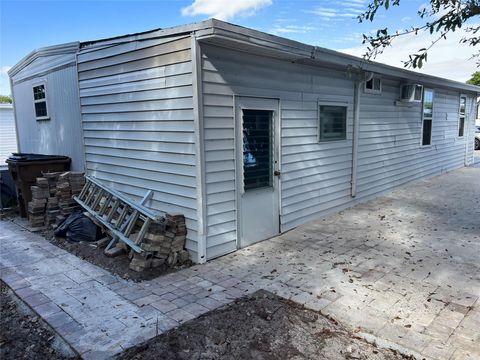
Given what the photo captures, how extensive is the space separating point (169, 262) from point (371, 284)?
2.18 meters

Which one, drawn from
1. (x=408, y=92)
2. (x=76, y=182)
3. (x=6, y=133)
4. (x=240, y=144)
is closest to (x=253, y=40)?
(x=240, y=144)

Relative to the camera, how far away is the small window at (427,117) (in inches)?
365

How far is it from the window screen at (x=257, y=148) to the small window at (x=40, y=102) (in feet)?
14.7

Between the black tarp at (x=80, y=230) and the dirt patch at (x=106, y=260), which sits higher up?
the black tarp at (x=80, y=230)

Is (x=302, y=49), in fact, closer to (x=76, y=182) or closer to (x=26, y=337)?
(x=76, y=182)

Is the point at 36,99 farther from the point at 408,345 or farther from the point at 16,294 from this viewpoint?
the point at 408,345

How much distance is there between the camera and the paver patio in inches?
107

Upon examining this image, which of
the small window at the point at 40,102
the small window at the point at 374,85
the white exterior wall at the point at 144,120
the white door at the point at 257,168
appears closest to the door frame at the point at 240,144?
the white door at the point at 257,168

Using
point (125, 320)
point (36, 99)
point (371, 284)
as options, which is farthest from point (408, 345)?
point (36, 99)

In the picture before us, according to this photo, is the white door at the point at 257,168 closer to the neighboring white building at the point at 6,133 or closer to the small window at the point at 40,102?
the small window at the point at 40,102

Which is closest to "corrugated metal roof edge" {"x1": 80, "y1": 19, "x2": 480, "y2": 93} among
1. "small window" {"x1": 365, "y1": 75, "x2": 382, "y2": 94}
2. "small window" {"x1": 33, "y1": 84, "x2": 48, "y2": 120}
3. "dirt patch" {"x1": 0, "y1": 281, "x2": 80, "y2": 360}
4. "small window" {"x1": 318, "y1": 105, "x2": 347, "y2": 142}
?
"small window" {"x1": 365, "y1": 75, "x2": 382, "y2": 94}

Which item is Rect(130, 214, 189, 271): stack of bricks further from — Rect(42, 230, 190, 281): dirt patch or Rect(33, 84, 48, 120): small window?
Rect(33, 84, 48, 120): small window

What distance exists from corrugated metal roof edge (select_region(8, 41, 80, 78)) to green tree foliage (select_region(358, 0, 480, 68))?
4765 millimetres

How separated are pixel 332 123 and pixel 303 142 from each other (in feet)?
3.20
